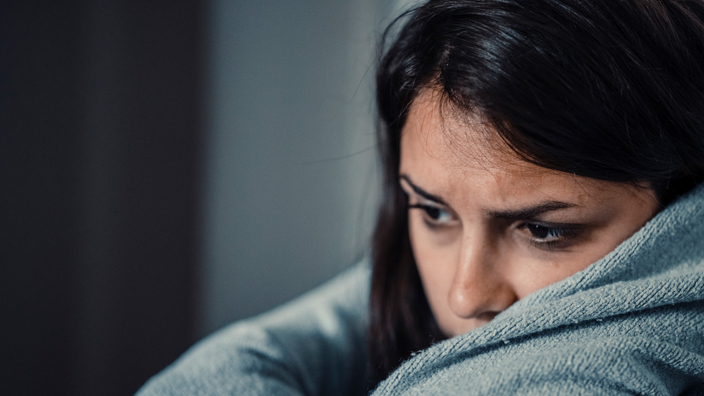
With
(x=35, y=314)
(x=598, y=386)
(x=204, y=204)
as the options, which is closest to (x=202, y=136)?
(x=204, y=204)

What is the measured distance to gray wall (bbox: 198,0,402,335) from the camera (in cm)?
106

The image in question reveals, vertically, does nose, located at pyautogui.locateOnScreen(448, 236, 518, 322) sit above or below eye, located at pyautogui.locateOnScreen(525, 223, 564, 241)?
below

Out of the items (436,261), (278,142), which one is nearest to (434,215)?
(436,261)

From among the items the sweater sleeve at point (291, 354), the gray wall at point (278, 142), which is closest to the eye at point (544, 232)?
the sweater sleeve at point (291, 354)

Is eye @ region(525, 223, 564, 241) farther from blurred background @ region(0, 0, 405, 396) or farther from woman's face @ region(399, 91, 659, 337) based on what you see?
blurred background @ region(0, 0, 405, 396)

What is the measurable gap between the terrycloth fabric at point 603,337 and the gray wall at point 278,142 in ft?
1.80

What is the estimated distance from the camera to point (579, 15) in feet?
1.47

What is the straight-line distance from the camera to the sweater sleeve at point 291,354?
0.57m

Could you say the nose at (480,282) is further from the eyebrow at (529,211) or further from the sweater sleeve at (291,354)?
the sweater sleeve at (291,354)

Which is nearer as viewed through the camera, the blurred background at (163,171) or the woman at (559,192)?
the woman at (559,192)

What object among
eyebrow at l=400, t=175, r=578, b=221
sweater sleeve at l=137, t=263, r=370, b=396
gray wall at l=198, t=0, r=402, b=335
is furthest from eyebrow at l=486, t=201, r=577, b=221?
gray wall at l=198, t=0, r=402, b=335

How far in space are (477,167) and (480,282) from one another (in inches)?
4.8

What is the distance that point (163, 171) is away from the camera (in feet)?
3.19

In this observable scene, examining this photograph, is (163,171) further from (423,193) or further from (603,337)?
(603,337)
